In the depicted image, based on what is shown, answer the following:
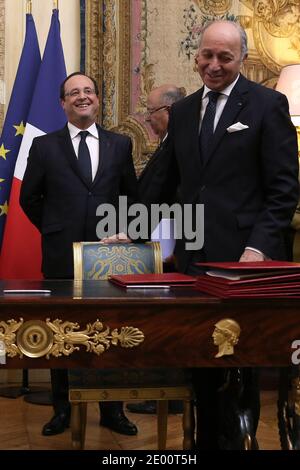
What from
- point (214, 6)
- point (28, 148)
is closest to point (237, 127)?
point (28, 148)

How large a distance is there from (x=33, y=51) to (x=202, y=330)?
3033 millimetres

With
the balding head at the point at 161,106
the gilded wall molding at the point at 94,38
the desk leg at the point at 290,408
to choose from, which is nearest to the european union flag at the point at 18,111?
the gilded wall molding at the point at 94,38

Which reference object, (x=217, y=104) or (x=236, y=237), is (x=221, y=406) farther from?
(x=217, y=104)

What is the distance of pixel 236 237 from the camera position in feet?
7.43

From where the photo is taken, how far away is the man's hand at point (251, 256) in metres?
2.10

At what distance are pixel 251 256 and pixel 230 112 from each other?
0.50 metres

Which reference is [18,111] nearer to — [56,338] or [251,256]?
[251,256]

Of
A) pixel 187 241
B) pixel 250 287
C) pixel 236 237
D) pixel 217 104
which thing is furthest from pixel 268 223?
pixel 250 287

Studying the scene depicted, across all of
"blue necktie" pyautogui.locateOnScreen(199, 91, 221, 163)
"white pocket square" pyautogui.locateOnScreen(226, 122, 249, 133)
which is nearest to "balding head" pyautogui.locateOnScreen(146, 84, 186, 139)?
"blue necktie" pyautogui.locateOnScreen(199, 91, 221, 163)

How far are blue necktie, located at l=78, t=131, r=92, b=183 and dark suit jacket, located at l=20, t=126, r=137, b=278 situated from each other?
28 millimetres

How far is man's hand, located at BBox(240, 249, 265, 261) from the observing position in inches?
82.7

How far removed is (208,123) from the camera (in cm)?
235

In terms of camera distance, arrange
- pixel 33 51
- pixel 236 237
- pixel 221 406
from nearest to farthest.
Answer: pixel 221 406 → pixel 236 237 → pixel 33 51
